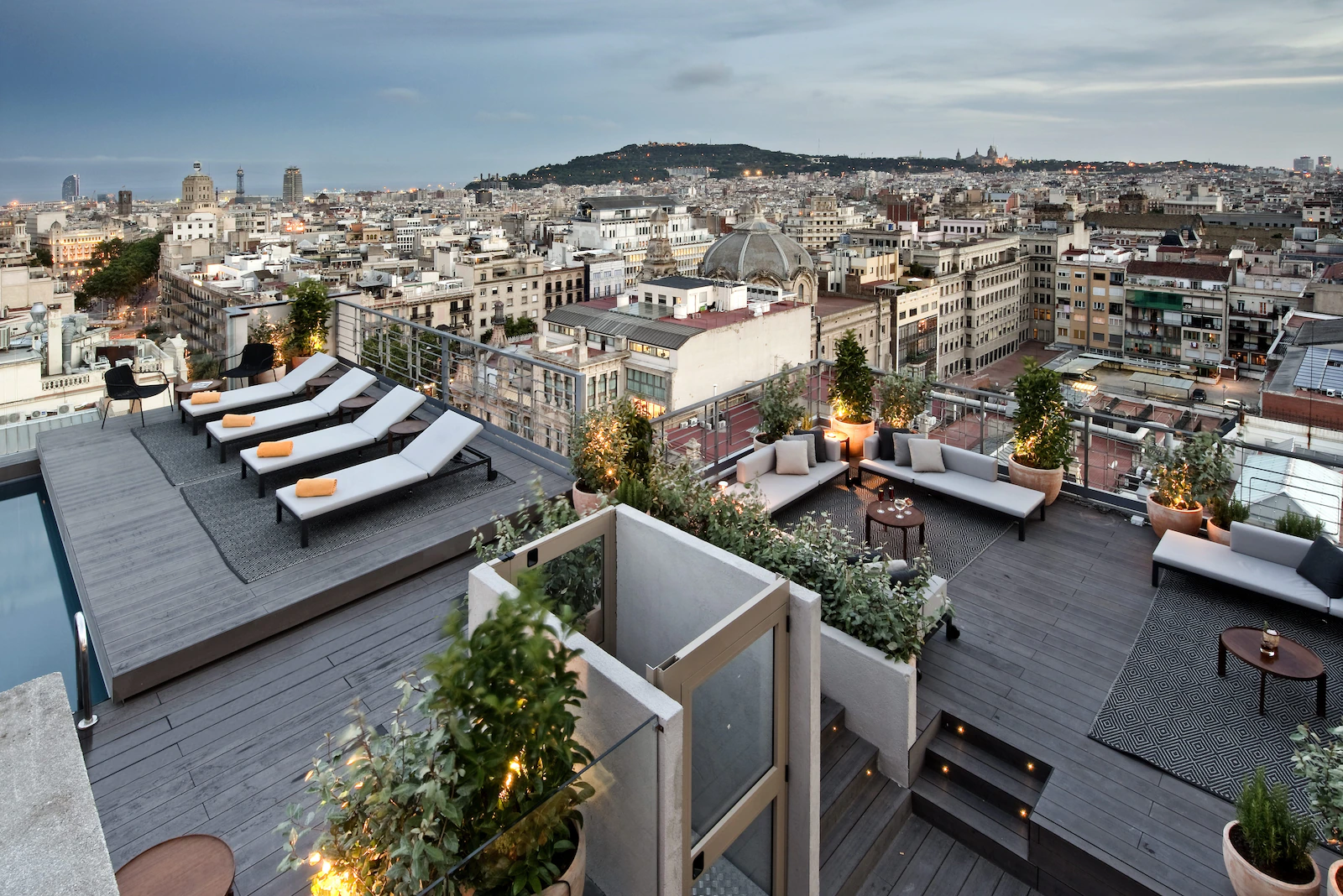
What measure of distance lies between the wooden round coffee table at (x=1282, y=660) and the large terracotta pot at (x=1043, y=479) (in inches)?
85.3

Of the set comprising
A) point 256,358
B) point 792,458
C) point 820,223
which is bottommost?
point 792,458

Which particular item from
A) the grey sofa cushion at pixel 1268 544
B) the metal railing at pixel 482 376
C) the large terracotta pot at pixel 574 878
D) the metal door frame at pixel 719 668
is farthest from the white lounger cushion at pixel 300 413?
the grey sofa cushion at pixel 1268 544

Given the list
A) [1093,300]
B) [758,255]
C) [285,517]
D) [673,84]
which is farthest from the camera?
[673,84]

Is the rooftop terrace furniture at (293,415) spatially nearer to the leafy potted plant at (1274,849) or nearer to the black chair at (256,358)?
the black chair at (256,358)

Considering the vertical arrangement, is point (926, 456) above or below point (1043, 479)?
above

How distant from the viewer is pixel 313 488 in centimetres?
440

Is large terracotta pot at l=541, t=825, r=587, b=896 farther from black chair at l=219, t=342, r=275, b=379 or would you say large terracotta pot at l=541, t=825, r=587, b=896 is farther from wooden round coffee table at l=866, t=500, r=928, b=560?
black chair at l=219, t=342, r=275, b=379

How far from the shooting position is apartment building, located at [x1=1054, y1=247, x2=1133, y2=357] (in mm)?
47875

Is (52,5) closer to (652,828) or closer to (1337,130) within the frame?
(652,828)

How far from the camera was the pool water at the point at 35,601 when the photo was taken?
338cm

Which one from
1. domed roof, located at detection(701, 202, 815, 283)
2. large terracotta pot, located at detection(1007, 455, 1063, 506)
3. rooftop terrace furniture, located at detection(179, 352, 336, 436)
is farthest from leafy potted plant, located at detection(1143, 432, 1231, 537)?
domed roof, located at detection(701, 202, 815, 283)

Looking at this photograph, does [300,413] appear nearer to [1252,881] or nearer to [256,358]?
[256,358]

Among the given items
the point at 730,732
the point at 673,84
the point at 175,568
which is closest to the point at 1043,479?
the point at 730,732

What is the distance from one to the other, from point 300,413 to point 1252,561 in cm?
714
